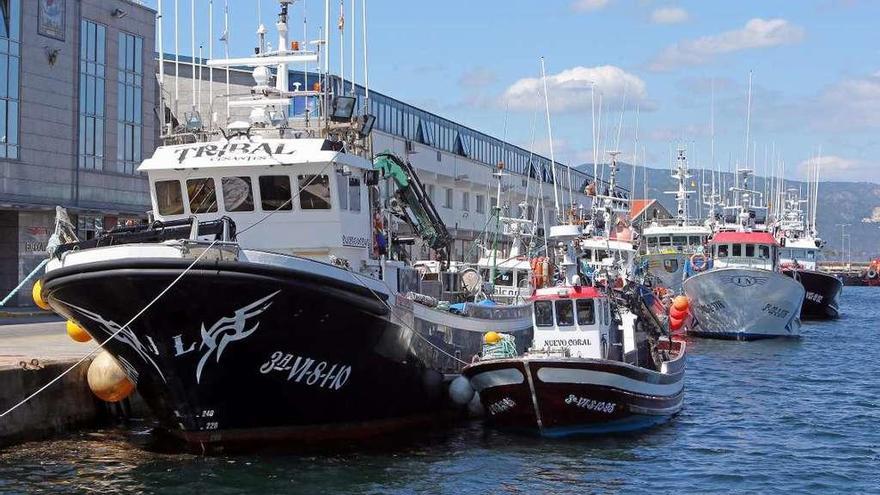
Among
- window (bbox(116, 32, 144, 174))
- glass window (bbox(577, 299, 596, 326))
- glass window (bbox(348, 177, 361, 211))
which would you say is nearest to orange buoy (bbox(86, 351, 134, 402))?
glass window (bbox(348, 177, 361, 211))

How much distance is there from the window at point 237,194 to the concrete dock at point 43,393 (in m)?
3.44

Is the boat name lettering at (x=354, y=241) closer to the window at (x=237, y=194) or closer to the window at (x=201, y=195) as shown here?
the window at (x=237, y=194)

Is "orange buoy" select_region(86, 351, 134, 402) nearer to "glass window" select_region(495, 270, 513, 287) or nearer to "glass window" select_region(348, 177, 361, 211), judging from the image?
"glass window" select_region(348, 177, 361, 211)

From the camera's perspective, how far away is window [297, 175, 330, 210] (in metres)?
18.2

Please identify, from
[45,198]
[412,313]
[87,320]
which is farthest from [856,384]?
[45,198]

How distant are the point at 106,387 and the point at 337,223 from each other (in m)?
4.35

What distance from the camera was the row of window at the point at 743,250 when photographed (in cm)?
4250

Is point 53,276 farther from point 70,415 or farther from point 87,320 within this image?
point 70,415

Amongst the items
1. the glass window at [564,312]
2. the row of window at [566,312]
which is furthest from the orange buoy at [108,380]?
the glass window at [564,312]

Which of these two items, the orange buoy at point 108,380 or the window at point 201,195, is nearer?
the orange buoy at point 108,380

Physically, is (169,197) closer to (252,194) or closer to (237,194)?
(237,194)

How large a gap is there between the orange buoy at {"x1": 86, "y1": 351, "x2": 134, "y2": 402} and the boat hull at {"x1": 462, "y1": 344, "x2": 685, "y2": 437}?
218 inches

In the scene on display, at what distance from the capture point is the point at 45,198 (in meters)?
36.1

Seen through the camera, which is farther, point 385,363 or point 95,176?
point 95,176
